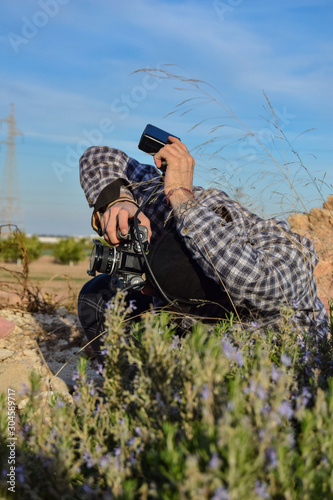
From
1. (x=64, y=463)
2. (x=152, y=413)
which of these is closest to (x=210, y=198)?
(x=152, y=413)

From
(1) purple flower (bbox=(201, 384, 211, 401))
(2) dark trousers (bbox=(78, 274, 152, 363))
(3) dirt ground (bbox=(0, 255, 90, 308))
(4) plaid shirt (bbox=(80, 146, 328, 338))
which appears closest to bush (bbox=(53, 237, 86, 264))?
(3) dirt ground (bbox=(0, 255, 90, 308))

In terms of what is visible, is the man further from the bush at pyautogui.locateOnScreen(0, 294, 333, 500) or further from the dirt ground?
the dirt ground

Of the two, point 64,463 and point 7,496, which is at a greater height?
point 64,463

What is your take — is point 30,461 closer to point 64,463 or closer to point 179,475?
point 64,463

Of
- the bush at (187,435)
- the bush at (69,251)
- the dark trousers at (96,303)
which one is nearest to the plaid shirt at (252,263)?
the bush at (187,435)

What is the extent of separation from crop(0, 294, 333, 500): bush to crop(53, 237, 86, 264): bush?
2824cm

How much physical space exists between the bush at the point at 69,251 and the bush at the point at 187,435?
28244mm

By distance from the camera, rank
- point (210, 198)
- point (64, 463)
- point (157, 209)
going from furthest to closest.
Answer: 1. point (157, 209)
2. point (210, 198)
3. point (64, 463)

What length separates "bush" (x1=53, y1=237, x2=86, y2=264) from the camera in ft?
96.2

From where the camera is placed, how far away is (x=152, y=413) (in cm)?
132

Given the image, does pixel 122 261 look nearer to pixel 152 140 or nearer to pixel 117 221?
pixel 117 221

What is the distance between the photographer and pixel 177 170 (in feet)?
8.09

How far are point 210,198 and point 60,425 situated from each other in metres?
1.70

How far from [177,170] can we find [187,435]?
62.5 inches
